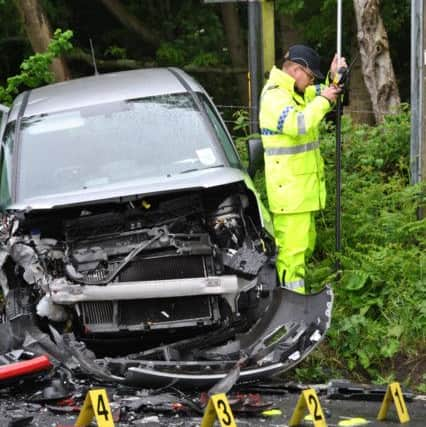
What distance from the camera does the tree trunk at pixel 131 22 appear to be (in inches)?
791

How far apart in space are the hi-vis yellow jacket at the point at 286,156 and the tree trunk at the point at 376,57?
410cm

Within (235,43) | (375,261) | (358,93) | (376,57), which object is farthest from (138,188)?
(235,43)

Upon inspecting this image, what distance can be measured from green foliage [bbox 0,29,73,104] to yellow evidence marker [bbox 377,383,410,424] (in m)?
6.96

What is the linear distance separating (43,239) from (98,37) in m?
14.6

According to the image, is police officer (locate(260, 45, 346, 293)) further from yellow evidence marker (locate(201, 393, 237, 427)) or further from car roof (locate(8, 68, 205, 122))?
yellow evidence marker (locate(201, 393, 237, 427))

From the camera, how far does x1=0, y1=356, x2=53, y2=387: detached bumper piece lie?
620 cm

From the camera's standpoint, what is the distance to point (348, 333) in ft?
24.1

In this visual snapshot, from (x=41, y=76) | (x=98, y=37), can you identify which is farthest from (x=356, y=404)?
(x=98, y=37)

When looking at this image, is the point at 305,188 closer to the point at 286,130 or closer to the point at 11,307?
the point at 286,130

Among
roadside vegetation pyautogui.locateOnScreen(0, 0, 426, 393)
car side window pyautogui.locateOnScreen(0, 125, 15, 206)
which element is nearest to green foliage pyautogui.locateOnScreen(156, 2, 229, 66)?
roadside vegetation pyautogui.locateOnScreen(0, 0, 426, 393)

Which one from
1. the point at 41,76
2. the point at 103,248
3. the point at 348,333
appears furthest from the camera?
the point at 41,76

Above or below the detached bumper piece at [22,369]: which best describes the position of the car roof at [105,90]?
above

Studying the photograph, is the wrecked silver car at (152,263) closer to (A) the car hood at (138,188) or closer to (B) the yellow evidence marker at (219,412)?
(A) the car hood at (138,188)

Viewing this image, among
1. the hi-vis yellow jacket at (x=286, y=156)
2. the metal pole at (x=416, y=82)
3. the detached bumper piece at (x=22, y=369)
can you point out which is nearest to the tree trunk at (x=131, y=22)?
the metal pole at (x=416, y=82)
